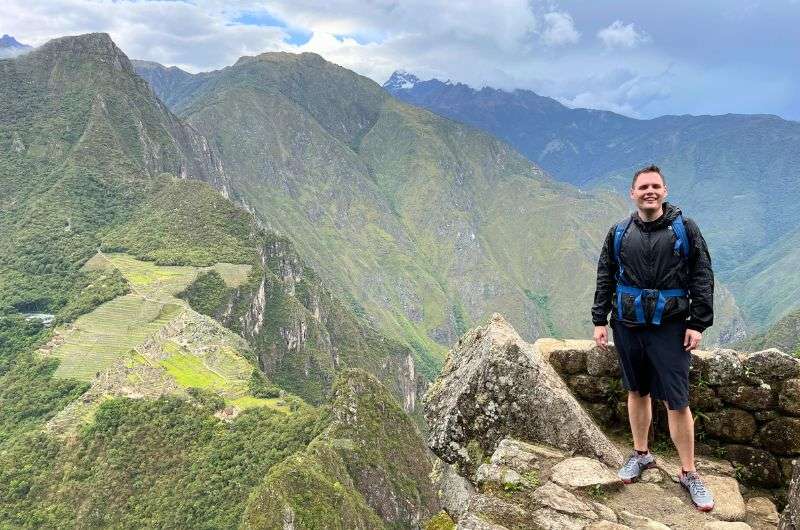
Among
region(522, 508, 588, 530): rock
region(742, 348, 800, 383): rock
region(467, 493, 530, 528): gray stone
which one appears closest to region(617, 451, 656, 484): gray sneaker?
region(522, 508, 588, 530): rock

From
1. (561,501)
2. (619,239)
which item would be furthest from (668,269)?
(561,501)

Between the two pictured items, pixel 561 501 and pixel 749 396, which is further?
pixel 749 396

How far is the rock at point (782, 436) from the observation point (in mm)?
9680

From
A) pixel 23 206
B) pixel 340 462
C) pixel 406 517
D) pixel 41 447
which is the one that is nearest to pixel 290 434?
pixel 340 462

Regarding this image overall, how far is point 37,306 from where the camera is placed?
427 feet

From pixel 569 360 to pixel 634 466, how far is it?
112 inches

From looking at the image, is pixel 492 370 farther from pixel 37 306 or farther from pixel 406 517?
pixel 37 306

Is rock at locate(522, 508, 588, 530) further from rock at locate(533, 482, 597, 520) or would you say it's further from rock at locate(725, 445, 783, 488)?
rock at locate(725, 445, 783, 488)

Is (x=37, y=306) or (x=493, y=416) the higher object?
(x=493, y=416)

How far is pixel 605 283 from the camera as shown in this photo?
909 cm

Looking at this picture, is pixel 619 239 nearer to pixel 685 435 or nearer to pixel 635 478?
pixel 685 435

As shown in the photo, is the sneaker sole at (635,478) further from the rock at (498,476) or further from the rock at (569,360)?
the rock at (569,360)

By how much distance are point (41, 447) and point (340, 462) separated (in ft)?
129

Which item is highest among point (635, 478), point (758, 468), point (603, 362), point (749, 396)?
point (603, 362)
